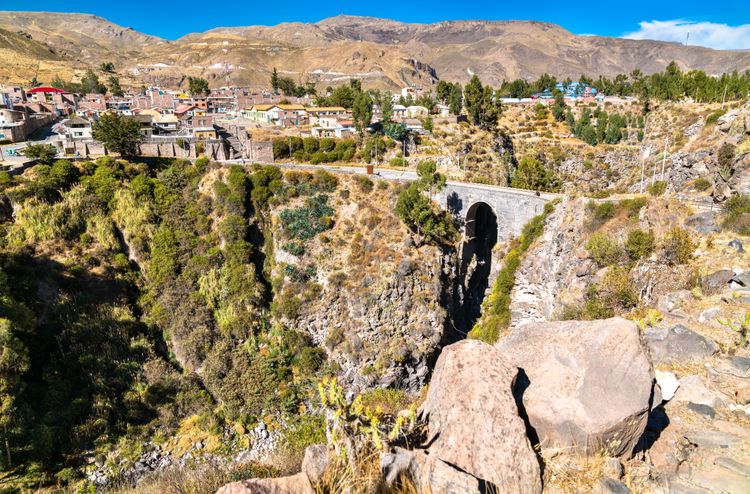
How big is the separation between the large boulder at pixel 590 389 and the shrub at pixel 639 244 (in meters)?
18.5

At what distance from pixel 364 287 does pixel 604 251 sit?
1828 cm

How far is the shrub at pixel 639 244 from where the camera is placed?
2203cm

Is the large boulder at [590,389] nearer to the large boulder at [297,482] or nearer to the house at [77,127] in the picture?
the large boulder at [297,482]

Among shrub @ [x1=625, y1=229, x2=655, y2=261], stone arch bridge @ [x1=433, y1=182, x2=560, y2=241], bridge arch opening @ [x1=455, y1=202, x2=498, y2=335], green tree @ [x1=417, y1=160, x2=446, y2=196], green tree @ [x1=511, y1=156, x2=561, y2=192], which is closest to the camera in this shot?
shrub @ [x1=625, y1=229, x2=655, y2=261]

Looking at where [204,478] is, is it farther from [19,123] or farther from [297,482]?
[19,123]

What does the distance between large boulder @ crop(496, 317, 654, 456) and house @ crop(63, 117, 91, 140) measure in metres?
67.9

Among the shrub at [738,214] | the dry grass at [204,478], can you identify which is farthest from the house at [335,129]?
the dry grass at [204,478]

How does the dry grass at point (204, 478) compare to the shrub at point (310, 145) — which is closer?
the dry grass at point (204, 478)

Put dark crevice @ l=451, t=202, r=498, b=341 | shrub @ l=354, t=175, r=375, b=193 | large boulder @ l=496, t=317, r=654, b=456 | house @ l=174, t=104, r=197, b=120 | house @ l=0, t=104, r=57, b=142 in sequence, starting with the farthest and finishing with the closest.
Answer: house @ l=174, t=104, r=197, b=120, house @ l=0, t=104, r=57, b=142, shrub @ l=354, t=175, r=375, b=193, dark crevice @ l=451, t=202, r=498, b=341, large boulder @ l=496, t=317, r=654, b=456

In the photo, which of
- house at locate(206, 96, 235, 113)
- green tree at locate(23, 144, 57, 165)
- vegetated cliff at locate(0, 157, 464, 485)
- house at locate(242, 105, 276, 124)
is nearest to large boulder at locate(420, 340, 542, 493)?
vegetated cliff at locate(0, 157, 464, 485)

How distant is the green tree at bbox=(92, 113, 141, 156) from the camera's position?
4246 centimetres

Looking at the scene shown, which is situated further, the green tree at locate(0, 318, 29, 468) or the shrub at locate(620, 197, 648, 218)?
the shrub at locate(620, 197, 648, 218)

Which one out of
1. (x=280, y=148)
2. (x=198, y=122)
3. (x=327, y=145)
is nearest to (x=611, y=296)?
(x=327, y=145)

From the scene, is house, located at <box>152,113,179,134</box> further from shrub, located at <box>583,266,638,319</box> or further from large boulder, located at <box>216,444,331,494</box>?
large boulder, located at <box>216,444,331,494</box>
